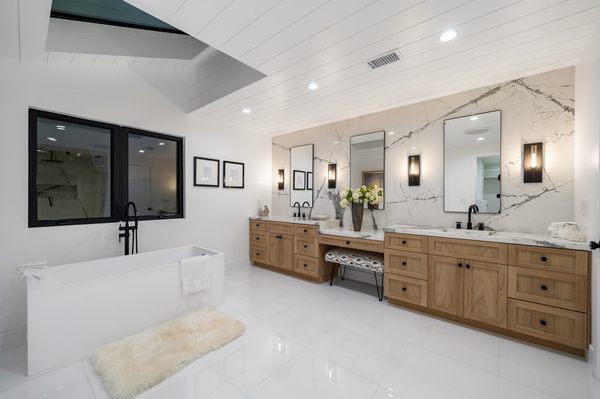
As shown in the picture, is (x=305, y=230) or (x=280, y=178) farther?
(x=280, y=178)

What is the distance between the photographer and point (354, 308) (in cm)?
286

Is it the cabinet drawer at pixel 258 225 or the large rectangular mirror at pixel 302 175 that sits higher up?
the large rectangular mirror at pixel 302 175

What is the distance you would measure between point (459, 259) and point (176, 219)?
3.74 m

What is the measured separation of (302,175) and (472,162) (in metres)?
2.60

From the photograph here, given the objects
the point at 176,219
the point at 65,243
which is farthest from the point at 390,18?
the point at 65,243

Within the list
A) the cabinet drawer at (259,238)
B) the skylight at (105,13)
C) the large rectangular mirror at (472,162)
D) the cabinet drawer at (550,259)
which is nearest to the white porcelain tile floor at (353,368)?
the cabinet drawer at (550,259)

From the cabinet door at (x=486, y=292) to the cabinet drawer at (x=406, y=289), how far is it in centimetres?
39

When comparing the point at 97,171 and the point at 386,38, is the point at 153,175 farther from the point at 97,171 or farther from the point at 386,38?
the point at 386,38

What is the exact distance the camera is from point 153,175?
3.61 m

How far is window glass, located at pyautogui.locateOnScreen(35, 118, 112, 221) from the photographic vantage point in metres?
2.64

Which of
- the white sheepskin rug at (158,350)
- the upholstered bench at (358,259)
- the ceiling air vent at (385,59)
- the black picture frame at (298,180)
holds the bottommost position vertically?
the white sheepskin rug at (158,350)

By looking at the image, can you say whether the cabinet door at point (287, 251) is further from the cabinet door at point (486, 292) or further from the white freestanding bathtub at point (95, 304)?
the cabinet door at point (486, 292)

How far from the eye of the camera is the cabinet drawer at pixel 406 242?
2.64 m

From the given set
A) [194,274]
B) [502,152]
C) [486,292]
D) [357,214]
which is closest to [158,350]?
[194,274]
